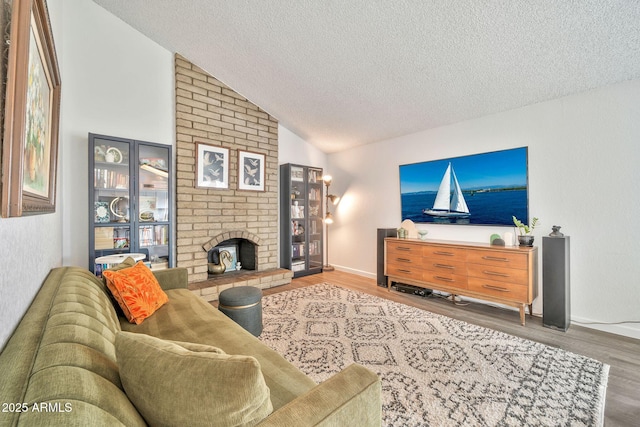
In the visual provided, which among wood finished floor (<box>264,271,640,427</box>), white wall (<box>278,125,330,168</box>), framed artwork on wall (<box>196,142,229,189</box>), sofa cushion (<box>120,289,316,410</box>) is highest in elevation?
white wall (<box>278,125,330,168</box>)

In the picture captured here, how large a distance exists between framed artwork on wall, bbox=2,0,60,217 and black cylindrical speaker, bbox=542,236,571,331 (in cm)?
369

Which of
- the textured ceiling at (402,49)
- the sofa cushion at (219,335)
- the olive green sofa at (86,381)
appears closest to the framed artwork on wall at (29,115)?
the olive green sofa at (86,381)

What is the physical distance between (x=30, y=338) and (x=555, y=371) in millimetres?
2872

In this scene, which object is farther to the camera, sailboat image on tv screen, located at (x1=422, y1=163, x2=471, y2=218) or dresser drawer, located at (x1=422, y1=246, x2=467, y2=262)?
sailboat image on tv screen, located at (x1=422, y1=163, x2=471, y2=218)

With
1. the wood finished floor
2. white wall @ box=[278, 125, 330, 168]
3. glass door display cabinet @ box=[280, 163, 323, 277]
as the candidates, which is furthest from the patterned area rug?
white wall @ box=[278, 125, 330, 168]

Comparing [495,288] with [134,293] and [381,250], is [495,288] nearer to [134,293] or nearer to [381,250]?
[381,250]

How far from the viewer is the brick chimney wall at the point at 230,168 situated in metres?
3.61

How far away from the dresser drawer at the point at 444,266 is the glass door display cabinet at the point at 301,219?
2.13 metres

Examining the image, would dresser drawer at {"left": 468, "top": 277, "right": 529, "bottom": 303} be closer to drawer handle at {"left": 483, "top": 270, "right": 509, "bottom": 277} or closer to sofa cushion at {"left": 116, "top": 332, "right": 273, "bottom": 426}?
drawer handle at {"left": 483, "top": 270, "right": 509, "bottom": 277}

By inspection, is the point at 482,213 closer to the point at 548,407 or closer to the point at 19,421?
the point at 548,407

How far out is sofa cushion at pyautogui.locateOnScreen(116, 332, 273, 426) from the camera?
0.65m

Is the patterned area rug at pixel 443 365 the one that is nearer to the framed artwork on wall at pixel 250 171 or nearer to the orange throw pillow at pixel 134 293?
the orange throw pillow at pixel 134 293

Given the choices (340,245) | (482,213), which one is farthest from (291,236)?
(482,213)

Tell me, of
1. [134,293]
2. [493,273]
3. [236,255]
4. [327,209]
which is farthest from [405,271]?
[134,293]
